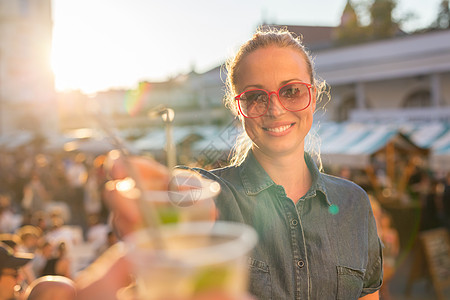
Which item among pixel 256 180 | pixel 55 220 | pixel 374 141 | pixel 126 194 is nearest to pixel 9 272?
pixel 256 180

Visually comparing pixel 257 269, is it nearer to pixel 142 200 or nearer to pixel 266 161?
pixel 266 161

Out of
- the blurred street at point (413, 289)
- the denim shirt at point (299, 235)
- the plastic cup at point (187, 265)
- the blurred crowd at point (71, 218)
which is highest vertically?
the plastic cup at point (187, 265)

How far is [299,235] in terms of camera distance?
1.56 metres

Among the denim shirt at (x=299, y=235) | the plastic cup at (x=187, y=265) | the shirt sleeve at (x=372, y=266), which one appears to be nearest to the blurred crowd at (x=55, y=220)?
the plastic cup at (x=187, y=265)

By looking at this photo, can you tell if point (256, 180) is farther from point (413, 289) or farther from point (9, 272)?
point (413, 289)

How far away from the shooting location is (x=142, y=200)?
0.63 meters

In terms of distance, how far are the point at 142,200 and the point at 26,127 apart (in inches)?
1429

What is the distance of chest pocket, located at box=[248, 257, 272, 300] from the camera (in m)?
1.43

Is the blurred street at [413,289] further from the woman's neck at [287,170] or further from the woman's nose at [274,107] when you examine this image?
the woman's nose at [274,107]

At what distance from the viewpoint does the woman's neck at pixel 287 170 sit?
5.41ft

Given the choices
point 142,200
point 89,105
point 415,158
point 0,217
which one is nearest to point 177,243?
point 142,200

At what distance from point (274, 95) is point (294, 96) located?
0.28 ft

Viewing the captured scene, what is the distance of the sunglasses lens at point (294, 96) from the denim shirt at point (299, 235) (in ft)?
0.82

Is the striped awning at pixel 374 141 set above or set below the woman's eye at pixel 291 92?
below
